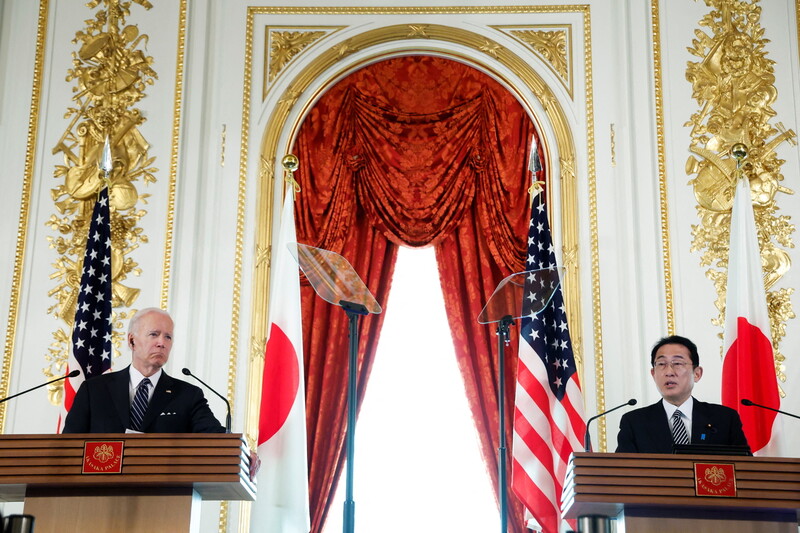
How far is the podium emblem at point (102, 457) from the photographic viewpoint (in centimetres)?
402

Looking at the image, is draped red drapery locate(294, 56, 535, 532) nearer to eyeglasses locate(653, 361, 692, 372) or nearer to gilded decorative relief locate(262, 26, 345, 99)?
gilded decorative relief locate(262, 26, 345, 99)

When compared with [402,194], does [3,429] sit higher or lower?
lower

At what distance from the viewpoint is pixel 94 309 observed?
653cm

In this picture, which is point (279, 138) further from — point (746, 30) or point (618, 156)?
point (746, 30)

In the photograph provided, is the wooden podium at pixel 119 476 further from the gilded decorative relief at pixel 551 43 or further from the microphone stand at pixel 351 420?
the gilded decorative relief at pixel 551 43

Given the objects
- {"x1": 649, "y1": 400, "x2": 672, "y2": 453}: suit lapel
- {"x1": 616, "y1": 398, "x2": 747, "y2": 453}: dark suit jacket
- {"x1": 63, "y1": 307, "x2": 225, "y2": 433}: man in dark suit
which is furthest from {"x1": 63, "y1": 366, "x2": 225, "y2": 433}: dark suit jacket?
{"x1": 649, "y1": 400, "x2": 672, "y2": 453}: suit lapel

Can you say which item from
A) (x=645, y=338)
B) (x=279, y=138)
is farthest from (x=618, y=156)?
(x=279, y=138)

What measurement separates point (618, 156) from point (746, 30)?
1.30m

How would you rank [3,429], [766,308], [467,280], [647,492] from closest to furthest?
[647,492] → [766,308] → [3,429] → [467,280]

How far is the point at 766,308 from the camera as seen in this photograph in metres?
6.42

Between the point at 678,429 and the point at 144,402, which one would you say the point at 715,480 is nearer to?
the point at 678,429

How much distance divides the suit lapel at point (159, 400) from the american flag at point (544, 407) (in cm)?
209

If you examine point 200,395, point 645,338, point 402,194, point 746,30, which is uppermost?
point 746,30

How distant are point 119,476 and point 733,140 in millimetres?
4905
